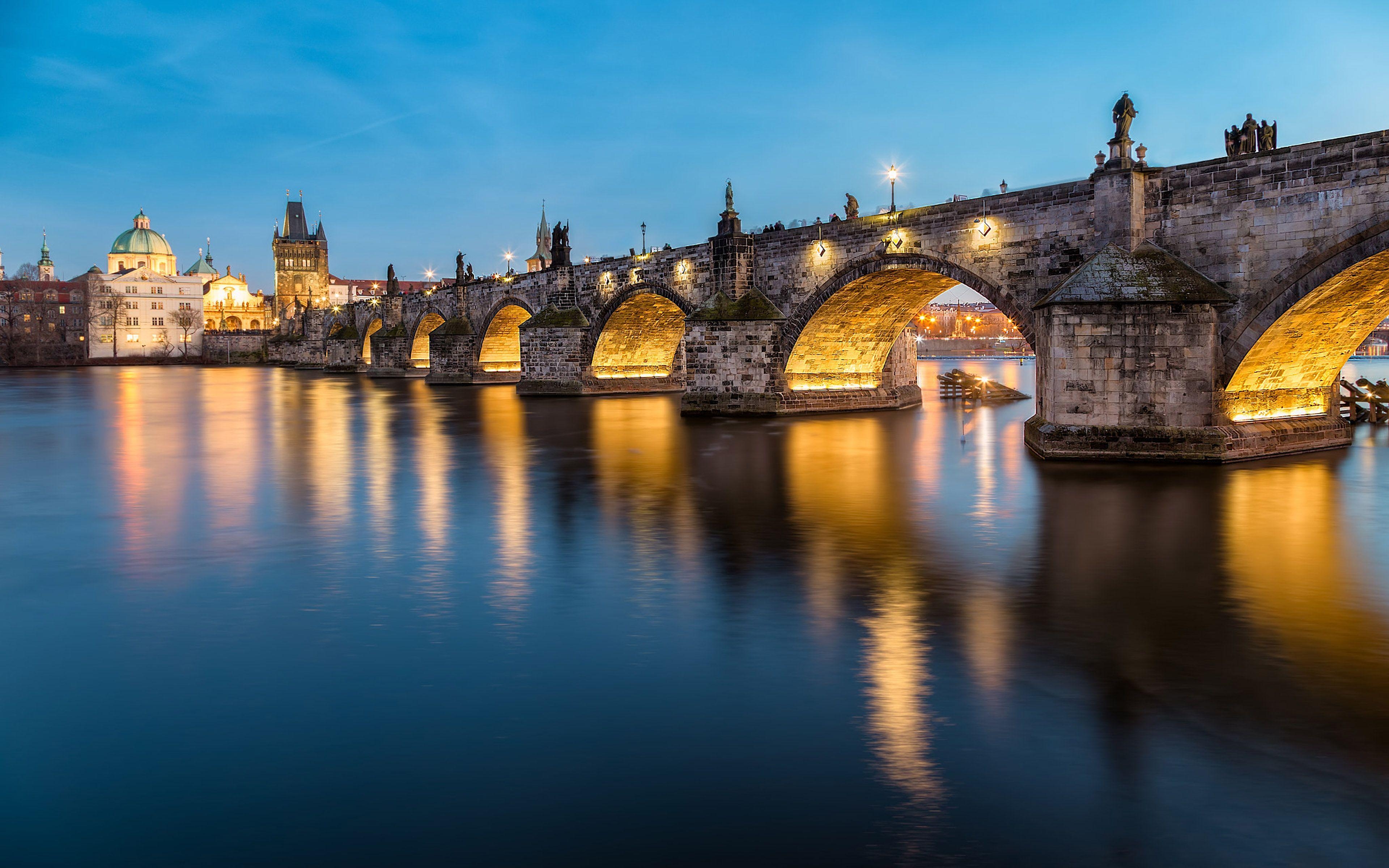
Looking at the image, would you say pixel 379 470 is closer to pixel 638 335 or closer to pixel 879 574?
pixel 879 574

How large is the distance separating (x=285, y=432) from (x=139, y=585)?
1698 cm

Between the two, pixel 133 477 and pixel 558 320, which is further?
pixel 558 320

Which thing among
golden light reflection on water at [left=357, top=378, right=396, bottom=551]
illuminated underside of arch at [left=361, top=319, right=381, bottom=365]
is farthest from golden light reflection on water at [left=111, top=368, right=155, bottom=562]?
illuminated underside of arch at [left=361, top=319, right=381, bottom=365]

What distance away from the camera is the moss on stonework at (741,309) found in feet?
91.0

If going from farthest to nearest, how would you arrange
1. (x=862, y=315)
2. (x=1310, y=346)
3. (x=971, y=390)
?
(x=971, y=390), (x=862, y=315), (x=1310, y=346)

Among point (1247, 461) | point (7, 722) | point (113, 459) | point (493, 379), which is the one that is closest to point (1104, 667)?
point (7, 722)

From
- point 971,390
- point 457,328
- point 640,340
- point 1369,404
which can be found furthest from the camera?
point 457,328

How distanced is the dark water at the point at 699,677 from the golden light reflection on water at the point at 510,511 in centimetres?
9

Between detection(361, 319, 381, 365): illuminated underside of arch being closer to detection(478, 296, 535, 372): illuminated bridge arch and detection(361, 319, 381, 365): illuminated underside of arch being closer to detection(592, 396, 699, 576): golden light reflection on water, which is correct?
detection(478, 296, 535, 372): illuminated bridge arch

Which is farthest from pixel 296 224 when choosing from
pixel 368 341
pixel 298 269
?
pixel 368 341

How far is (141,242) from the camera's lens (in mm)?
129750

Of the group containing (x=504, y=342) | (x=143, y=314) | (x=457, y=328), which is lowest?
(x=504, y=342)

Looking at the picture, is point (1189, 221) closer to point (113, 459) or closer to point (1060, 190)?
point (1060, 190)

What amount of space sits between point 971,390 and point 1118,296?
2192 centimetres
